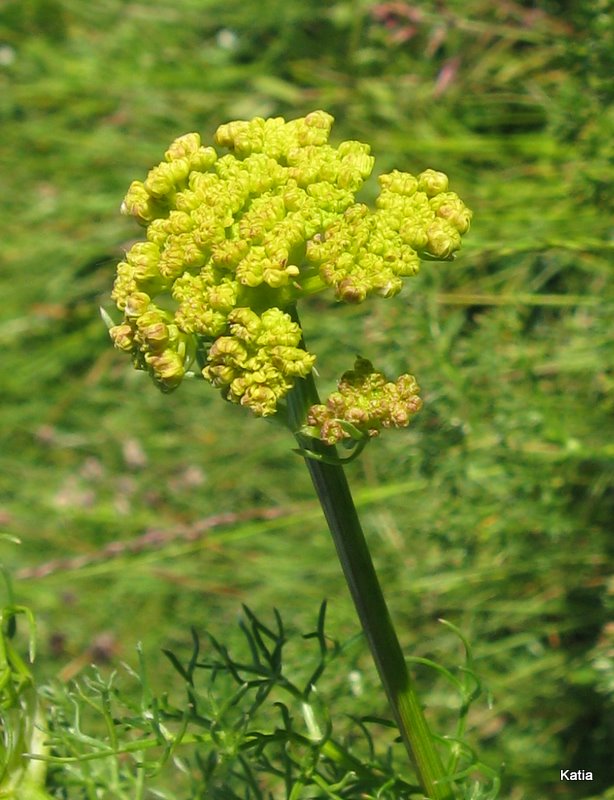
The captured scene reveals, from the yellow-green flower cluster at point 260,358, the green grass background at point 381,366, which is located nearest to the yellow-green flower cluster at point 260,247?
the yellow-green flower cluster at point 260,358

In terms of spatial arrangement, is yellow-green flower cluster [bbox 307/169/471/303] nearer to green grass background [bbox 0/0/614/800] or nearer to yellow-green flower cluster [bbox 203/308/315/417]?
yellow-green flower cluster [bbox 203/308/315/417]

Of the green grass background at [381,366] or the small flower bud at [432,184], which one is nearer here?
the small flower bud at [432,184]

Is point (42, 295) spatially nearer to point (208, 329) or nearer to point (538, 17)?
point (538, 17)

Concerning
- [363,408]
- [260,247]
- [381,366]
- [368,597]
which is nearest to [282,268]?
[260,247]

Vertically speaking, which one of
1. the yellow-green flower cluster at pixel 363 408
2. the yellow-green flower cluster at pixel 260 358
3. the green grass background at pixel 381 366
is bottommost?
the yellow-green flower cluster at pixel 363 408

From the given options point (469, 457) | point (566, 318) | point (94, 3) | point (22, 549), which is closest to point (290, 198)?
point (469, 457)

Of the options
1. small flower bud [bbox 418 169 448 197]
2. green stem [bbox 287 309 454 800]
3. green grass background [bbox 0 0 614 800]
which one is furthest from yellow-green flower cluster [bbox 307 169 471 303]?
green grass background [bbox 0 0 614 800]

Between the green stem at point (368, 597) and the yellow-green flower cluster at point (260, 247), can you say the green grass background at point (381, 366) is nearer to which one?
the green stem at point (368, 597)
